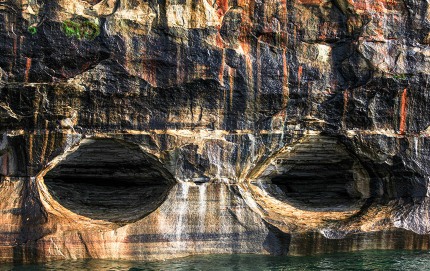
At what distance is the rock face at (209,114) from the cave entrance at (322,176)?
11cm

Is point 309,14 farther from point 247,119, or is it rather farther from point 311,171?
point 311,171

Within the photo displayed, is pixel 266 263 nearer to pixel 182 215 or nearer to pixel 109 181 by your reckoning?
pixel 182 215

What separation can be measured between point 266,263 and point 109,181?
4.09 m

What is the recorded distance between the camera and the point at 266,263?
923 centimetres

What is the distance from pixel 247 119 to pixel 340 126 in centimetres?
174

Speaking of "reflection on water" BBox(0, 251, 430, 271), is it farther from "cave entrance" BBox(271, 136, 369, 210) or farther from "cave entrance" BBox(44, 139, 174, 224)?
"cave entrance" BBox(271, 136, 369, 210)

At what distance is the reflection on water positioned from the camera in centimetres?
898

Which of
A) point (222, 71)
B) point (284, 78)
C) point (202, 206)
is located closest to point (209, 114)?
point (222, 71)

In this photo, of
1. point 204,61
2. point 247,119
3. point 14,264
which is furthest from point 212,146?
point 14,264

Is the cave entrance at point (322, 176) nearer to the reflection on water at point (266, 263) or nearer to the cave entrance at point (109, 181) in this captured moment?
the reflection on water at point (266, 263)

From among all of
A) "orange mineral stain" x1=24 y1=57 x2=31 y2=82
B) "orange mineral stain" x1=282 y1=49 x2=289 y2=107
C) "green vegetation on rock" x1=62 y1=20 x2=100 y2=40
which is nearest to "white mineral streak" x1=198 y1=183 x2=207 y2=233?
"orange mineral stain" x1=282 y1=49 x2=289 y2=107

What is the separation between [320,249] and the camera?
9.74 metres

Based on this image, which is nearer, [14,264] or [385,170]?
[14,264]

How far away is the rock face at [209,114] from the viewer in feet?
31.4
